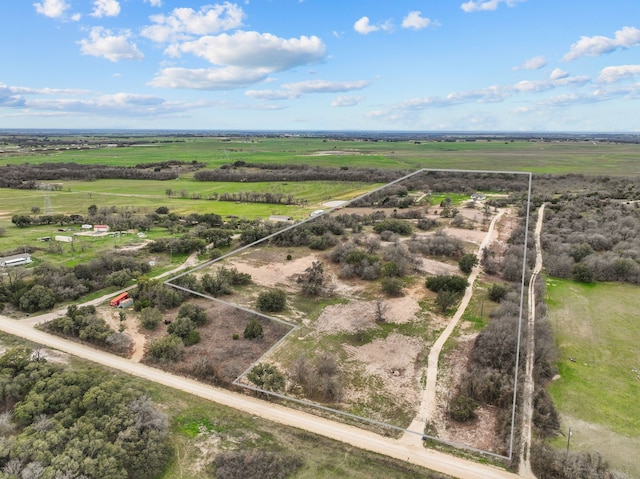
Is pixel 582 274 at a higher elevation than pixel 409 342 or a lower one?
higher

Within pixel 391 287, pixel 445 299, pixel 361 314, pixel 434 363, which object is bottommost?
pixel 434 363

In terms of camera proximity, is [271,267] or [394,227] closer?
[271,267]

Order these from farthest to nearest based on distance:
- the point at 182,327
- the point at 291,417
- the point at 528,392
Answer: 1. the point at 182,327
2. the point at 528,392
3. the point at 291,417

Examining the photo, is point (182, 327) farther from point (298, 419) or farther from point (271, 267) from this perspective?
point (298, 419)

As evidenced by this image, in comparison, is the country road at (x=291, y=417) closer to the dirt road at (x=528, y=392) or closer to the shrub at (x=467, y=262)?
the dirt road at (x=528, y=392)

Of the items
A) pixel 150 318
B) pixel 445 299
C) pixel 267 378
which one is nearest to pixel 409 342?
pixel 445 299

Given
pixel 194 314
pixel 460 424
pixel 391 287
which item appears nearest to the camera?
pixel 460 424

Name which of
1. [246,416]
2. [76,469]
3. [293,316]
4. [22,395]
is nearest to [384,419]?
[246,416]

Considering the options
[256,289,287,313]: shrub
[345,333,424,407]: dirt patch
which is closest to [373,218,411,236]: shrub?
[345,333,424,407]: dirt patch
